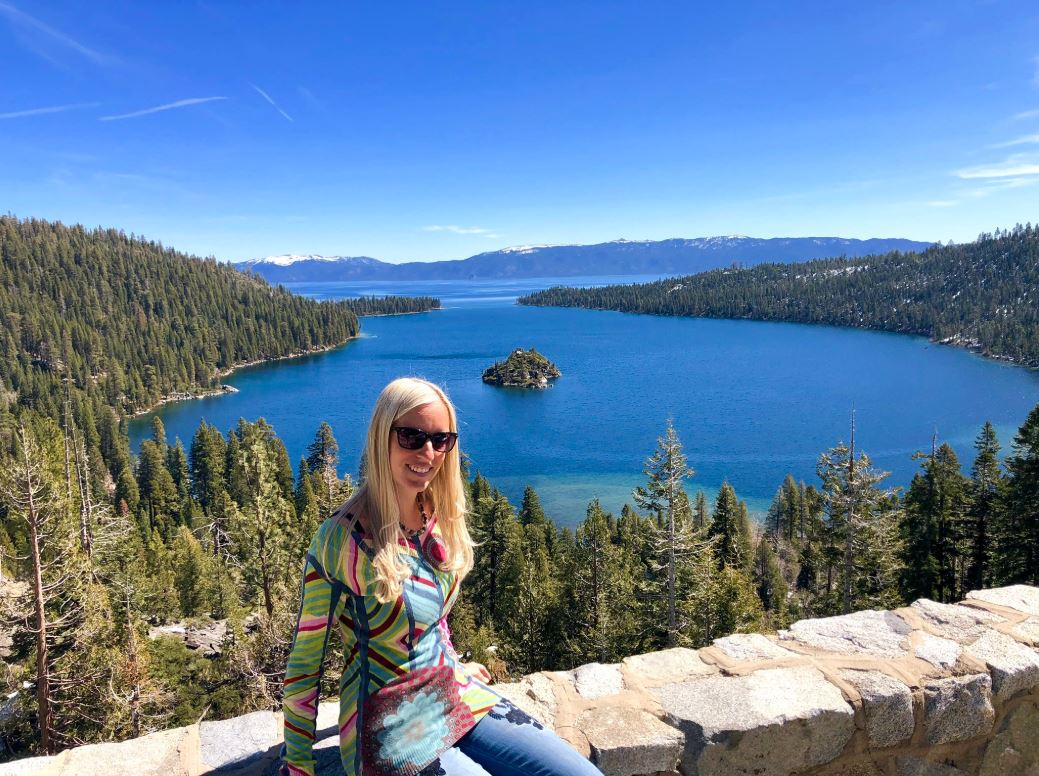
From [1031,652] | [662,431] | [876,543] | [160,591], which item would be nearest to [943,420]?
[662,431]

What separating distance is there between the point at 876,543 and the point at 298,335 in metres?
175

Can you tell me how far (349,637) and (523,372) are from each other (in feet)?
374

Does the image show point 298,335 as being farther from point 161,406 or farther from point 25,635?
point 25,635

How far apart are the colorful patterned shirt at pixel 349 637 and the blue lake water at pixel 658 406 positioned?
27870 millimetres

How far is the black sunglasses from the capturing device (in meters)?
2.90

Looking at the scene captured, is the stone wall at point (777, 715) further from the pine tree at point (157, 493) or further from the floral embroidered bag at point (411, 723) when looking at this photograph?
the pine tree at point (157, 493)

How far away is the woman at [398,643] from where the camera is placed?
8.38 feet

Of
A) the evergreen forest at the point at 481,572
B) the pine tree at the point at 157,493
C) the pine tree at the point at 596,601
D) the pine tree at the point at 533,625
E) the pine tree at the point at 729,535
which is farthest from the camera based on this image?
the pine tree at the point at 157,493

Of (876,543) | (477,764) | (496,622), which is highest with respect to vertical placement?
(477,764)

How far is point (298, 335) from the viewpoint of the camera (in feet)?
595

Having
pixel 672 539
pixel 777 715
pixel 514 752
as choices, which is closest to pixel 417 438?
pixel 514 752

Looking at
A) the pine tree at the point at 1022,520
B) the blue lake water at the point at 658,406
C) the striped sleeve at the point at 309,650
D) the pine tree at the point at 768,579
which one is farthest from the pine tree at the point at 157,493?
the striped sleeve at the point at 309,650

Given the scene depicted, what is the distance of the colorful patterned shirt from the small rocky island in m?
111

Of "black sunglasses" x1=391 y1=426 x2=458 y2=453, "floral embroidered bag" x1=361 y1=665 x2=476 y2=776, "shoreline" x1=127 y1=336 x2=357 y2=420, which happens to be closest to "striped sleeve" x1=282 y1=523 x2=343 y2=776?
"floral embroidered bag" x1=361 y1=665 x2=476 y2=776
